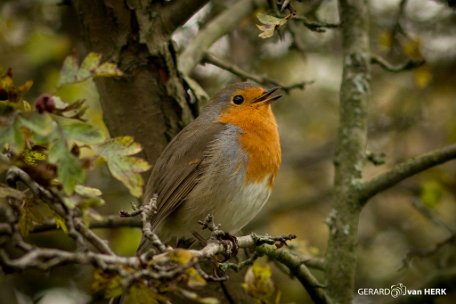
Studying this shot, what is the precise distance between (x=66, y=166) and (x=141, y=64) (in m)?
2.14

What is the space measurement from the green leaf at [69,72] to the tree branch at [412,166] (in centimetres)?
211

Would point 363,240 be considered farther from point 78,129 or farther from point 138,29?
point 78,129

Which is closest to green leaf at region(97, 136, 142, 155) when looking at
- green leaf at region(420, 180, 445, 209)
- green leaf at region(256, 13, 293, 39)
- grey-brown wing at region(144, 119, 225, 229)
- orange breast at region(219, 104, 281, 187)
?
green leaf at region(256, 13, 293, 39)

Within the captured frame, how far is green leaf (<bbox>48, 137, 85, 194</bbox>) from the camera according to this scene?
2127mm

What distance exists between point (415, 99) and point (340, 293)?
291 cm

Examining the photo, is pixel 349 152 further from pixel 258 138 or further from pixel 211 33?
pixel 211 33

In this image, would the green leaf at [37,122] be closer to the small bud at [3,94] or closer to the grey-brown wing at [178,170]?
the small bud at [3,94]

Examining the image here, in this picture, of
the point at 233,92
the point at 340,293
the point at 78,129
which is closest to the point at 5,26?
the point at 233,92

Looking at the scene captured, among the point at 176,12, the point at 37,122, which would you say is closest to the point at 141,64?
the point at 176,12

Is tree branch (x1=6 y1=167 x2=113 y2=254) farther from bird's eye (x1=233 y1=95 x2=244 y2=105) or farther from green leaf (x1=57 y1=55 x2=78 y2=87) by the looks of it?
bird's eye (x1=233 y1=95 x2=244 y2=105)

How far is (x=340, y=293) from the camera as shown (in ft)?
13.5

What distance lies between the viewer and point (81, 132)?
2199 mm

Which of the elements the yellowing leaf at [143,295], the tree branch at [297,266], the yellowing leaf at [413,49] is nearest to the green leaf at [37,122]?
the yellowing leaf at [143,295]

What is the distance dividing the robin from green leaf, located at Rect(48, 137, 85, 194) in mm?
2144
